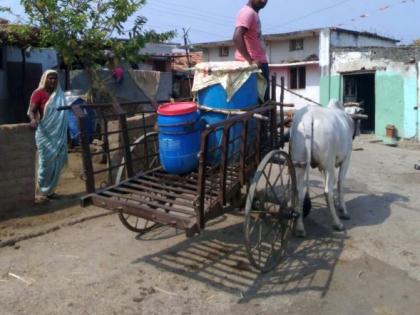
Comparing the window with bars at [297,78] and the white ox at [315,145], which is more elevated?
the window with bars at [297,78]

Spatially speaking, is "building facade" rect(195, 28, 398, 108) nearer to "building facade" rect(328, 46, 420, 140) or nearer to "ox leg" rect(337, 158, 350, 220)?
"building facade" rect(328, 46, 420, 140)

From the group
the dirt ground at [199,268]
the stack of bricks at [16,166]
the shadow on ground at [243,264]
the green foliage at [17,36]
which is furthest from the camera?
the green foliage at [17,36]

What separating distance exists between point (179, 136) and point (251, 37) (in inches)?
64.9

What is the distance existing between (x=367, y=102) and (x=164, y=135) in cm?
1703

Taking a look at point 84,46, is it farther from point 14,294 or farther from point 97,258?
point 14,294

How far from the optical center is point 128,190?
4523 millimetres

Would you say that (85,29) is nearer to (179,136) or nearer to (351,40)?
(179,136)

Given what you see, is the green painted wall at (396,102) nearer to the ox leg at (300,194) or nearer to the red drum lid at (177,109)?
the ox leg at (300,194)

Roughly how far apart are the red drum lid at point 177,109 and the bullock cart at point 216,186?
0.23m

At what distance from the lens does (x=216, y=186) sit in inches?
175

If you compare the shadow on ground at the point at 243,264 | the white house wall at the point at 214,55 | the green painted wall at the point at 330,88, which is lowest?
the shadow on ground at the point at 243,264

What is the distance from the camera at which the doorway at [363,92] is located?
19580 mm

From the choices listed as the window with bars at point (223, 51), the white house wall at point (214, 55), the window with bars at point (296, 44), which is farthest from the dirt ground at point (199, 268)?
the window with bars at point (223, 51)

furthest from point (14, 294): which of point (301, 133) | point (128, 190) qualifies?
point (301, 133)
